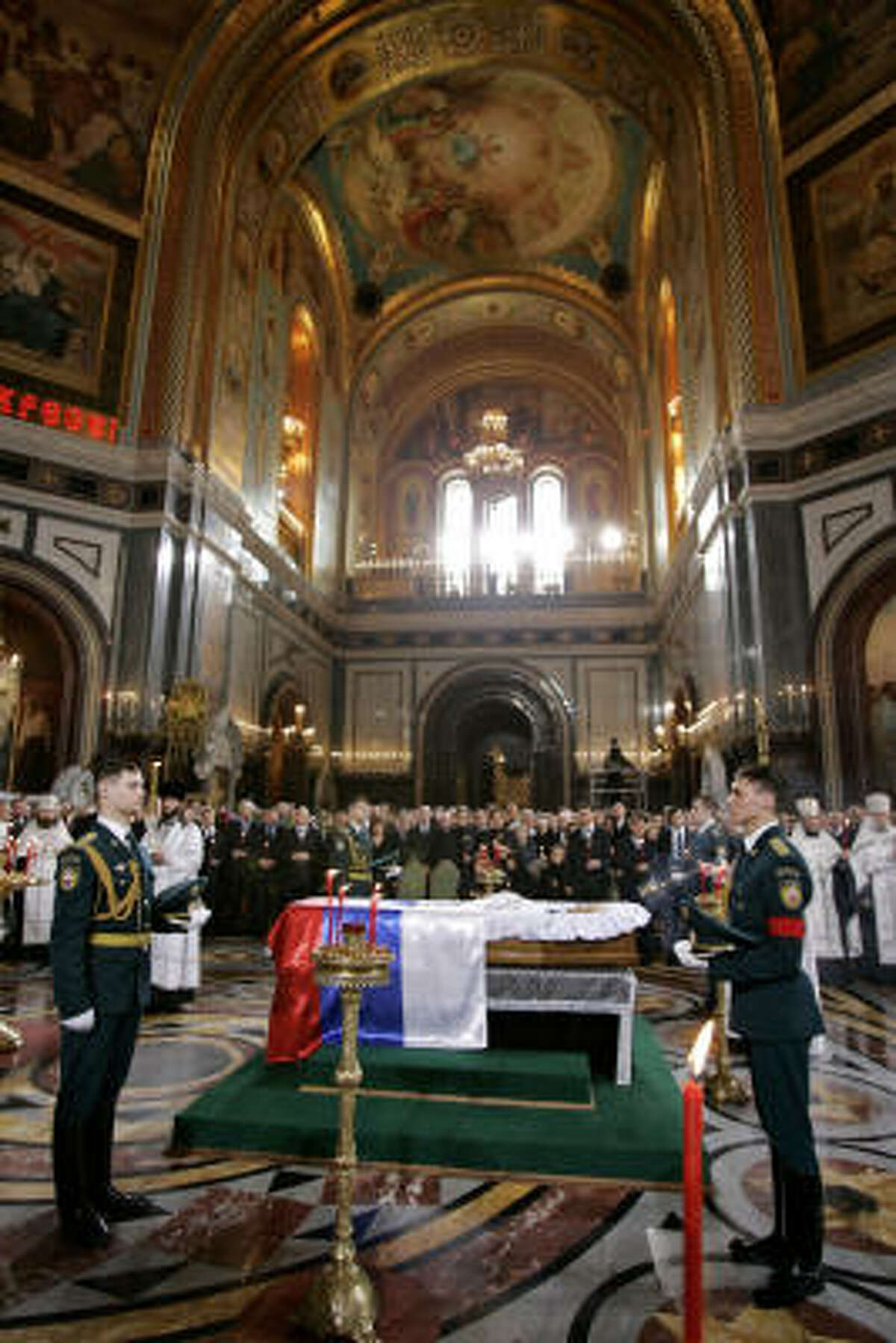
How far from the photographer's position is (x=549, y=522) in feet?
76.3

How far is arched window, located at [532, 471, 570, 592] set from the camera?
73.0 ft

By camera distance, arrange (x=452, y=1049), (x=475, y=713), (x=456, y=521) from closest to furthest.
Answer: (x=452, y=1049), (x=475, y=713), (x=456, y=521)

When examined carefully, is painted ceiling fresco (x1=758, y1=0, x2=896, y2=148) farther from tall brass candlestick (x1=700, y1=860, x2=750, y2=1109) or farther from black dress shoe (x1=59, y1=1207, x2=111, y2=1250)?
black dress shoe (x1=59, y1=1207, x2=111, y2=1250)

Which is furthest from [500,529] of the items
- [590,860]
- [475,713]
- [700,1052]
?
[700,1052]

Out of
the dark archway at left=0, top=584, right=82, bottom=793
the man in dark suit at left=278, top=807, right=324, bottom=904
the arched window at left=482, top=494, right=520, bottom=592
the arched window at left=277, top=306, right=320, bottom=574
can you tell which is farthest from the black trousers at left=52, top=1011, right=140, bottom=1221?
the arched window at left=482, top=494, right=520, bottom=592

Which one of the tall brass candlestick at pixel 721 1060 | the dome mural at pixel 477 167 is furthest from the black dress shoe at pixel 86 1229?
the dome mural at pixel 477 167

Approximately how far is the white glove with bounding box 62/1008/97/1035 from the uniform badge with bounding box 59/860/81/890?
44cm

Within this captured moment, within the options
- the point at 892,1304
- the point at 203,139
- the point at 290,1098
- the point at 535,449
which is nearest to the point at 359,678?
the point at 535,449

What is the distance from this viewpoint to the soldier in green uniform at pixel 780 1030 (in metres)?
2.52

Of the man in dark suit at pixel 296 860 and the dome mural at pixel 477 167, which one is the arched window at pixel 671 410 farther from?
the man in dark suit at pixel 296 860

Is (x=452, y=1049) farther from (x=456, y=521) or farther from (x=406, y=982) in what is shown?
(x=456, y=521)

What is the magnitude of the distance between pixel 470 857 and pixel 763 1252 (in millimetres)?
7421

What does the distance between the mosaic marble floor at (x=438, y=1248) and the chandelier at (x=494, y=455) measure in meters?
15.4

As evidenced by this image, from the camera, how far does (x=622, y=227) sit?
18.8m
